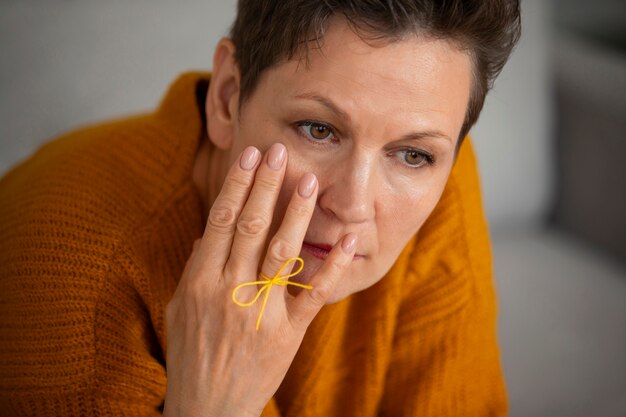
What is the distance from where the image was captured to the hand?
3.08 ft

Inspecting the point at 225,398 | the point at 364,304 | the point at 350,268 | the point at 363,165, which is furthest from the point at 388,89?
the point at 364,304

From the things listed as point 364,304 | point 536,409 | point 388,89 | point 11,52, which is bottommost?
point 536,409

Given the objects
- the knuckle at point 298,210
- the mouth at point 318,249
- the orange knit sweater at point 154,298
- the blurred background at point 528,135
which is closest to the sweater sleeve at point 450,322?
the orange knit sweater at point 154,298

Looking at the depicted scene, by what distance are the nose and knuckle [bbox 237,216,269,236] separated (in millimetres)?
92

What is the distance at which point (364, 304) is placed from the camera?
143 cm

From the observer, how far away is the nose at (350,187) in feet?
3.04

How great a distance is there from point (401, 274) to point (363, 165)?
20.5 inches

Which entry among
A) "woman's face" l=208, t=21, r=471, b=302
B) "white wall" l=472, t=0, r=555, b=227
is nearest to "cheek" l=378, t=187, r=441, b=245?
"woman's face" l=208, t=21, r=471, b=302

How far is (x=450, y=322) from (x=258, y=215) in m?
0.62

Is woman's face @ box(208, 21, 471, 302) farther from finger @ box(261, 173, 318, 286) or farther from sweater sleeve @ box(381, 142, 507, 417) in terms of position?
sweater sleeve @ box(381, 142, 507, 417)

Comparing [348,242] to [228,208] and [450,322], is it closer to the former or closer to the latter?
[228,208]

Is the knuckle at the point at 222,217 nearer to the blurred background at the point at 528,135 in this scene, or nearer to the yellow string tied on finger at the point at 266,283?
the yellow string tied on finger at the point at 266,283

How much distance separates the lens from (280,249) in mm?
939

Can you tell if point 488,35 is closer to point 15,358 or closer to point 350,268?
point 350,268
